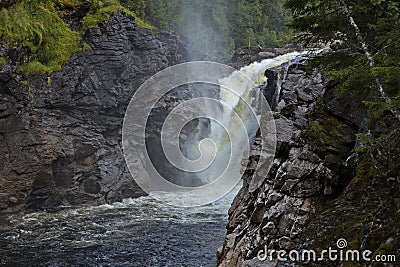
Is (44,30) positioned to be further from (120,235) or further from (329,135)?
(329,135)

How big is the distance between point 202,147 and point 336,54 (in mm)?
23072

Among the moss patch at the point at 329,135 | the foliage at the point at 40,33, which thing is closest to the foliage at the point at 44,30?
the foliage at the point at 40,33

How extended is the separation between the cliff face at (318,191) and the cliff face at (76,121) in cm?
1338

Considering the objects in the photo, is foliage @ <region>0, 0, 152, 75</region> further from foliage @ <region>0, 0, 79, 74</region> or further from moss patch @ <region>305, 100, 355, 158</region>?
moss patch @ <region>305, 100, 355, 158</region>

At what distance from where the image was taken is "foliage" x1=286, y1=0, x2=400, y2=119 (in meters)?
6.97

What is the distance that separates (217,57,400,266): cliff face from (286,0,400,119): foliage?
1022 millimetres

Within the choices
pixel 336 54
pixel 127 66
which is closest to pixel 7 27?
pixel 127 66

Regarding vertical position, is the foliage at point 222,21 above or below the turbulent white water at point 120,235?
above

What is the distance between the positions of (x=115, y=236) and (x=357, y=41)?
521 inches

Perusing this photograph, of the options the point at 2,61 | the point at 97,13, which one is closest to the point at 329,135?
the point at 2,61

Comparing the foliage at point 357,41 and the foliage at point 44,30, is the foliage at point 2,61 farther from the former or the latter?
the foliage at point 357,41

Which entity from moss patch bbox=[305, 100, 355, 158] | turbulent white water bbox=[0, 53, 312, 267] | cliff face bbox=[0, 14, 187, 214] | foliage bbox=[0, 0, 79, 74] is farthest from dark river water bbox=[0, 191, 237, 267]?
foliage bbox=[0, 0, 79, 74]

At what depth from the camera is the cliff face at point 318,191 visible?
18.7ft

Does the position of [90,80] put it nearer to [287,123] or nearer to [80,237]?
[80,237]
